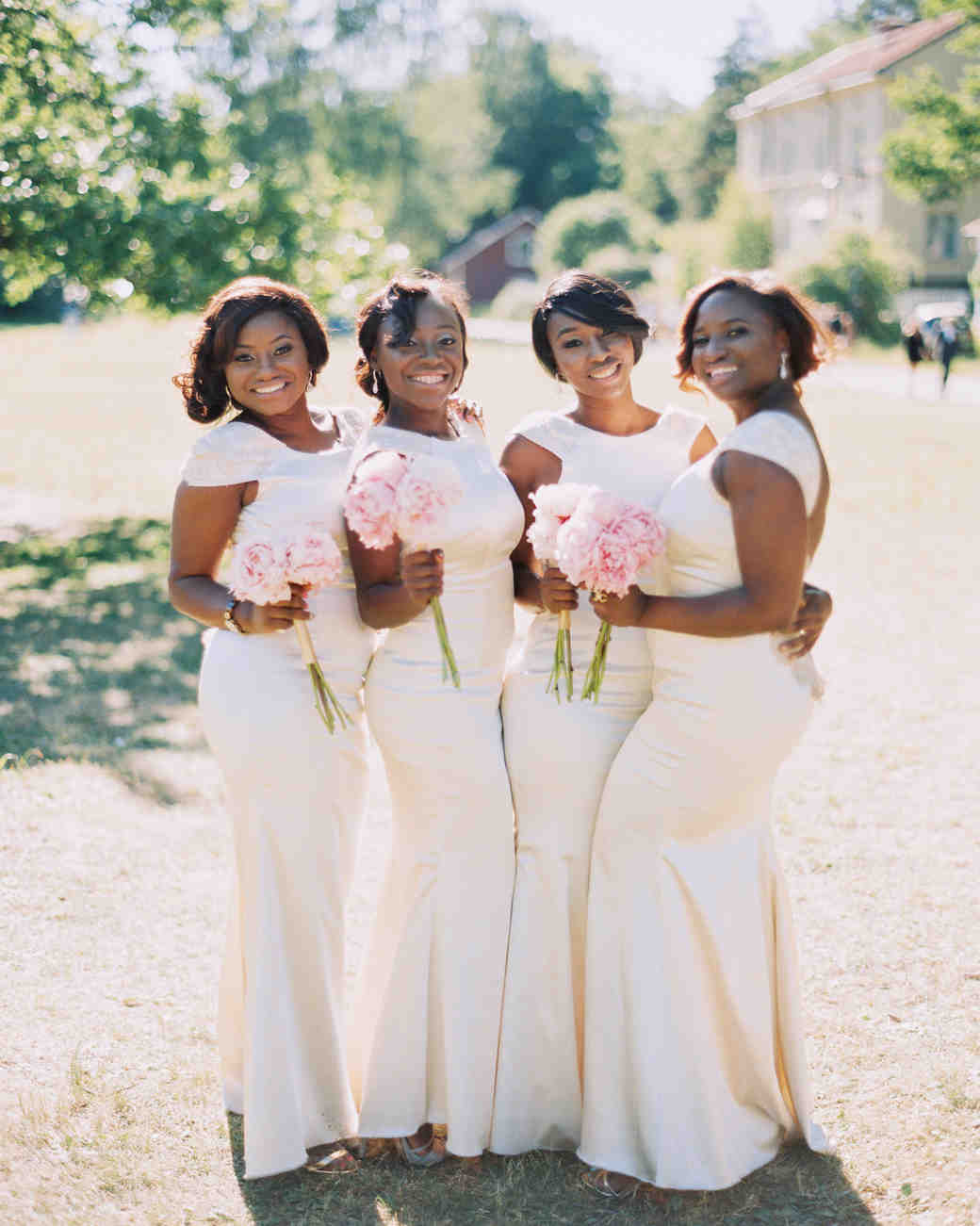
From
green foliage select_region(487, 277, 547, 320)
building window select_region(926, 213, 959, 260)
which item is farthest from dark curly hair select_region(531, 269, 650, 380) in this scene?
green foliage select_region(487, 277, 547, 320)

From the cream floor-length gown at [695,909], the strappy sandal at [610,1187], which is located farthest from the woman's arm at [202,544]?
the strappy sandal at [610,1187]

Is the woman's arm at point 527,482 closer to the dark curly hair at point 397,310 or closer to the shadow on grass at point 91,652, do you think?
the dark curly hair at point 397,310

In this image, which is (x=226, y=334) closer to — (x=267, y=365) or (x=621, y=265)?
(x=267, y=365)

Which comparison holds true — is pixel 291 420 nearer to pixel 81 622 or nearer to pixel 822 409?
pixel 81 622

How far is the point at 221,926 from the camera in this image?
5965 mm

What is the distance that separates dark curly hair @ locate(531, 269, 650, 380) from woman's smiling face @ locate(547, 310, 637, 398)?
2 centimetres

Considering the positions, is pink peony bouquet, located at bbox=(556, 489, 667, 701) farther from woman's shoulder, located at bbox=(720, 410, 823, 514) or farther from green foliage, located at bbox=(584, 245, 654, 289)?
green foliage, located at bbox=(584, 245, 654, 289)

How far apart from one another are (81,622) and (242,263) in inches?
177

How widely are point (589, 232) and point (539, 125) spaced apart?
109 ft

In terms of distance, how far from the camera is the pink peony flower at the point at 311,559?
3.52 m

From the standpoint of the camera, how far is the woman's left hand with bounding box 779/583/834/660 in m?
3.71

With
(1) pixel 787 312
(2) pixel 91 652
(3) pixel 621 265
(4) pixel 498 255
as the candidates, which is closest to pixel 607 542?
(1) pixel 787 312

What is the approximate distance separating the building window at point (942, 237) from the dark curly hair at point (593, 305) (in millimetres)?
58217

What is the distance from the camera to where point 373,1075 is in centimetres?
402
